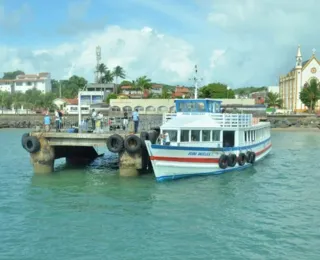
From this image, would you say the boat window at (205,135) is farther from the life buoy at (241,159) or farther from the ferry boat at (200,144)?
the life buoy at (241,159)

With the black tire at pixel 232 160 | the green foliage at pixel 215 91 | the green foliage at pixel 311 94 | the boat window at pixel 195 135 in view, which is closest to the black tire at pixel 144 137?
the boat window at pixel 195 135

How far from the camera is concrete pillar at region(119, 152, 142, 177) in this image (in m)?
26.3

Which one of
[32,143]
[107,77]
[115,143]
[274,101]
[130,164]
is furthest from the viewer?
[107,77]

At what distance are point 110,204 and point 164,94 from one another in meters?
96.6

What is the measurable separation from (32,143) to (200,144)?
402 inches

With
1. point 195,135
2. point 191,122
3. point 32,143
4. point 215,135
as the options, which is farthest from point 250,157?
point 32,143

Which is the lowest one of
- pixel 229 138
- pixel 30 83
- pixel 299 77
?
pixel 229 138

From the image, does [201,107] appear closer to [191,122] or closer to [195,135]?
[191,122]

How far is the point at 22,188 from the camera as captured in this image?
24.6 meters

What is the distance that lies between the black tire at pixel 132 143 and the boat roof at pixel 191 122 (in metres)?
1.67

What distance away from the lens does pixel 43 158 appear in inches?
1115

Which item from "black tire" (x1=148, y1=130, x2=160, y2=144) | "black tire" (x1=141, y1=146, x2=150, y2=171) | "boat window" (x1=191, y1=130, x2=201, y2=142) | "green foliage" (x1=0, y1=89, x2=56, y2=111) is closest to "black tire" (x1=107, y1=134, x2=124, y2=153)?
"black tire" (x1=141, y1=146, x2=150, y2=171)

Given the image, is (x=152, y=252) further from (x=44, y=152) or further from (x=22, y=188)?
(x=44, y=152)

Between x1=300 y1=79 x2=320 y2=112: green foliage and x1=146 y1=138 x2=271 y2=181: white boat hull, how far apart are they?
84759 mm
